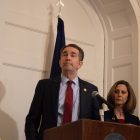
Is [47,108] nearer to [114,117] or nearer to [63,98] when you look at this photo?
[63,98]

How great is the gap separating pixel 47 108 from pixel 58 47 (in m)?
1.48

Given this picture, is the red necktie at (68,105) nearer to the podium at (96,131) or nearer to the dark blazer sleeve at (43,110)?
the dark blazer sleeve at (43,110)

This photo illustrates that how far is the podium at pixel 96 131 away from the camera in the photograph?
2.08m

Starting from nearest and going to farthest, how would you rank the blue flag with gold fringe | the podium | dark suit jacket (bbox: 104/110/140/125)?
1. the podium
2. dark suit jacket (bbox: 104/110/140/125)
3. the blue flag with gold fringe

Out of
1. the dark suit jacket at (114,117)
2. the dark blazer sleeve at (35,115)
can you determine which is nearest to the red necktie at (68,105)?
the dark blazer sleeve at (35,115)

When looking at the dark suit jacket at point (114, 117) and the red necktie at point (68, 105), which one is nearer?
the red necktie at point (68, 105)

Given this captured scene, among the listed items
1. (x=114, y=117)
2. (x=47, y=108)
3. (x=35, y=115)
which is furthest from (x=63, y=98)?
(x=114, y=117)

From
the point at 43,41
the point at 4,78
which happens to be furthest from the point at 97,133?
the point at 43,41

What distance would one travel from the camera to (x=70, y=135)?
7.10 feet

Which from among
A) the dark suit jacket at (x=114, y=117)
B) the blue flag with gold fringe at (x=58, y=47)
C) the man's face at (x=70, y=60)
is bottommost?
the dark suit jacket at (x=114, y=117)

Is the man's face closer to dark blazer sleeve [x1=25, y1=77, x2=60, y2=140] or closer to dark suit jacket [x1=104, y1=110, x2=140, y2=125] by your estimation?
dark blazer sleeve [x1=25, y1=77, x2=60, y2=140]

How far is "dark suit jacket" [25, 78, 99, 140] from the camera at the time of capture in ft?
9.46

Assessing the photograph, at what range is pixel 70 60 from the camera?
9.84 ft

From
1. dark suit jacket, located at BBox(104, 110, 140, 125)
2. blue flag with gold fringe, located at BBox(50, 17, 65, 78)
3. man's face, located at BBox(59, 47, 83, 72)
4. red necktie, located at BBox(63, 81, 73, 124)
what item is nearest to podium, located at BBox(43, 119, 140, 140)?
red necktie, located at BBox(63, 81, 73, 124)
